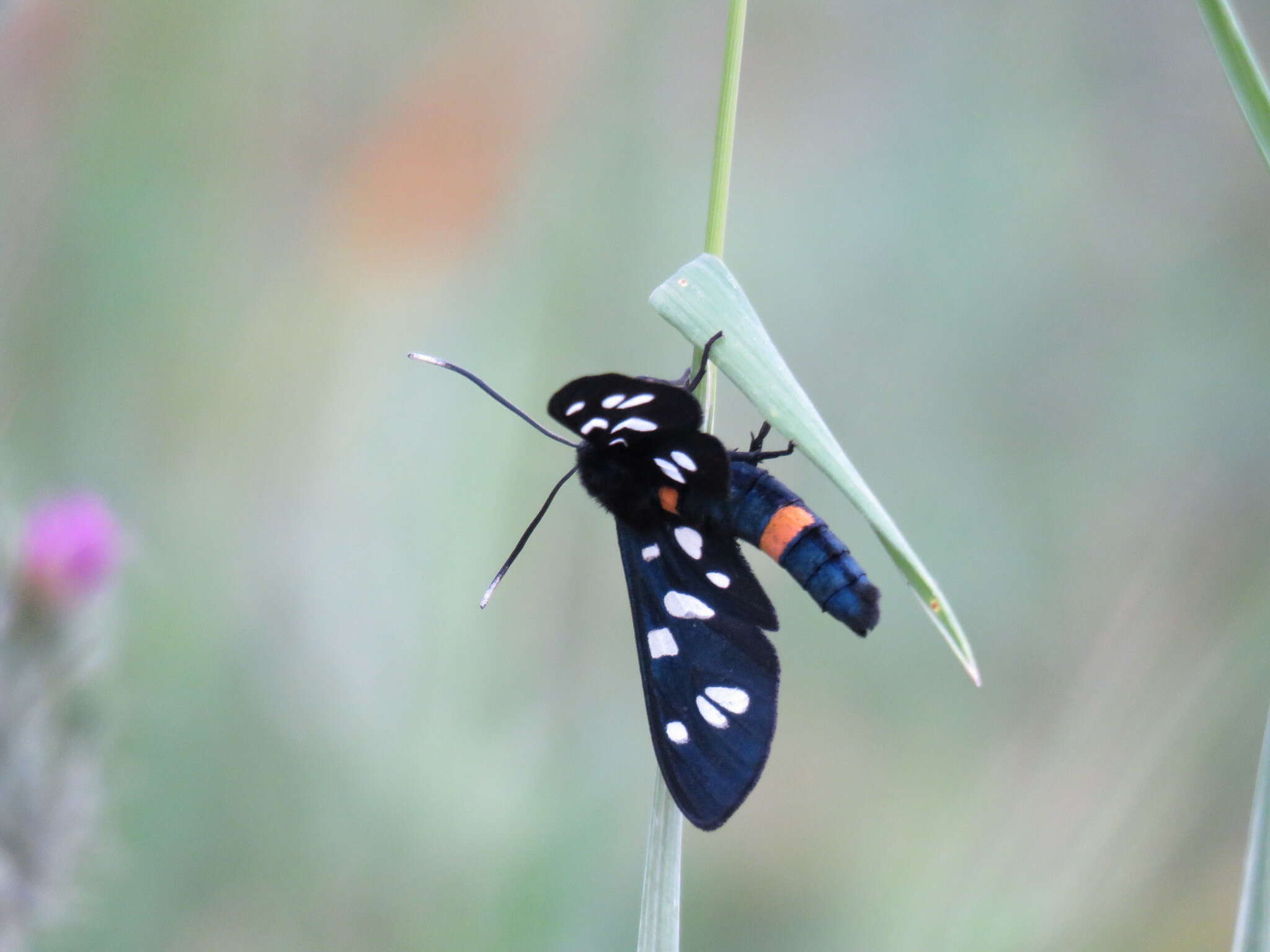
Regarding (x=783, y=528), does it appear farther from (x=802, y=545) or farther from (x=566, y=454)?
(x=566, y=454)

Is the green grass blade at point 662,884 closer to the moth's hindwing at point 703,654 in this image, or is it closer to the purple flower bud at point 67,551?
the moth's hindwing at point 703,654

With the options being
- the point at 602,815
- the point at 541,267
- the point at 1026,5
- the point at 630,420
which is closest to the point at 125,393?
the point at 541,267

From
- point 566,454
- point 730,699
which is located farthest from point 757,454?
point 566,454

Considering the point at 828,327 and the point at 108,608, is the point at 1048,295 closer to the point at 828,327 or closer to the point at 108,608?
the point at 828,327

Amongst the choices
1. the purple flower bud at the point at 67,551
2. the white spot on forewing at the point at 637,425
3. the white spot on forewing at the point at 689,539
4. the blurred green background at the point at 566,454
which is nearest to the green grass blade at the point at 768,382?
the white spot on forewing at the point at 637,425

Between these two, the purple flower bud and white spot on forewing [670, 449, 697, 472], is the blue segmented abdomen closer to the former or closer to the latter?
white spot on forewing [670, 449, 697, 472]

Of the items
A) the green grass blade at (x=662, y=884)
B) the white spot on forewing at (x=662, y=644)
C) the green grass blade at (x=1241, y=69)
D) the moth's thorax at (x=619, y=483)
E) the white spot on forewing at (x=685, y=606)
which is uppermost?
the green grass blade at (x=1241, y=69)

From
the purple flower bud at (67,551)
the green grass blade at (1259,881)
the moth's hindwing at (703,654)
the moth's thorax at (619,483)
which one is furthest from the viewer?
the purple flower bud at (67,551)

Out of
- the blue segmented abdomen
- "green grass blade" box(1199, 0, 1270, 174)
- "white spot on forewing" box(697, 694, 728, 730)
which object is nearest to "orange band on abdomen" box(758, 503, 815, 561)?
the blue segmented abdomen
